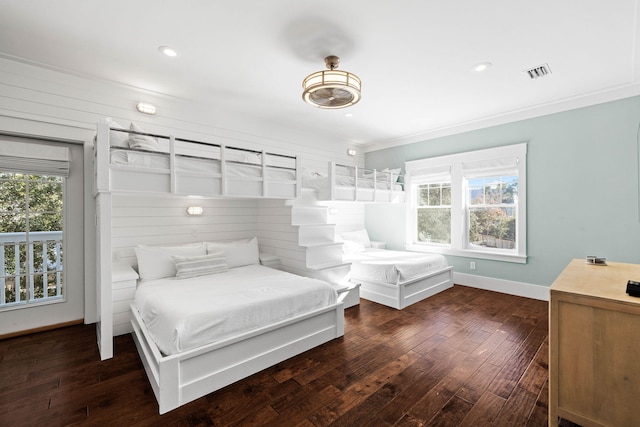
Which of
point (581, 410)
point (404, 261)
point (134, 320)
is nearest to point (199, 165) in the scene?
point (134, 320)

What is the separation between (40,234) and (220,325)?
268 cm

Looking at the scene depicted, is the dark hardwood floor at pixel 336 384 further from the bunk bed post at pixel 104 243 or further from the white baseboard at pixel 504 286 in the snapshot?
the white baseboard at pixel 504 286

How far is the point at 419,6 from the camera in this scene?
6.97 ft

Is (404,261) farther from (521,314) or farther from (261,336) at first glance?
(261,336)

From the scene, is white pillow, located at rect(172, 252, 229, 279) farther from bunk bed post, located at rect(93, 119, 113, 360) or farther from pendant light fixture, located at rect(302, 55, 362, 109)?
pendant light fixture, located at rect(302, 55, 362, 109)

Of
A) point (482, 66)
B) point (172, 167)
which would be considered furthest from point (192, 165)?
point (482, 66)

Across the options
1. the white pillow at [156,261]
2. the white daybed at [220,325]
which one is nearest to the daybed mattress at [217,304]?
the white daybed at [220,325]

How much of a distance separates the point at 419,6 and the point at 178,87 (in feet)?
9.49

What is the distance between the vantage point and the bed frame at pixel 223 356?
188 cm

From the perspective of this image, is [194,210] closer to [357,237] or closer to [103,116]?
[103,116]

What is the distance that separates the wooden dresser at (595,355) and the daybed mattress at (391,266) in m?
2.20


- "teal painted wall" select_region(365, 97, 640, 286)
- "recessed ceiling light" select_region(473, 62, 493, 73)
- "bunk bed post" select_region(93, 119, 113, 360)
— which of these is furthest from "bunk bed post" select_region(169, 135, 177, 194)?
"teal painted wall" select_region(365, 97, 640, 286)

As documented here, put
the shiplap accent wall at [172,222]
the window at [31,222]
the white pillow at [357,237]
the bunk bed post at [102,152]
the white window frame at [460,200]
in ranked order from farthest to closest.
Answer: the white pillow at [357,237]
the white window frame at [460,200]
the shiplap accent wall at [172,222]
the window at [31,222]
the bunk bed post at [102,152]

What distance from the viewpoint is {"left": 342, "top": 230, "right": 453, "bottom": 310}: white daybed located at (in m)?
3.79
